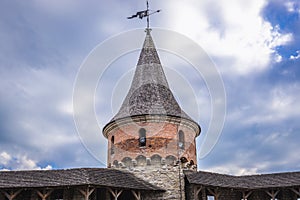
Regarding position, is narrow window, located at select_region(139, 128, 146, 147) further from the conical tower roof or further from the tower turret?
the conical tower roof

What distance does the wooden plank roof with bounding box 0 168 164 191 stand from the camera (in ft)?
61.6

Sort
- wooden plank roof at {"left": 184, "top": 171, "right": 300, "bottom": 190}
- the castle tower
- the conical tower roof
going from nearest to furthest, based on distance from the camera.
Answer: wooden plank roof at {"left": 184, "top": 171, "right": 300, "bottom": 190}
the castle tower
the conical tower roof

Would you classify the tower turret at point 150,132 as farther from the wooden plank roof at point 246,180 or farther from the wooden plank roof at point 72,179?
the wooden plank roof at point 72,179

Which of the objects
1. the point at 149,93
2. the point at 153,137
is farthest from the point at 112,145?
the point at 149,93

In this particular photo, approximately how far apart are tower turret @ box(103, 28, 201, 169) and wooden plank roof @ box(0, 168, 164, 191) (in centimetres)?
174

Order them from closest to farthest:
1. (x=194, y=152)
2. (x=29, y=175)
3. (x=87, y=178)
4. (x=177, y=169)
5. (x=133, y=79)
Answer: (x=87, y=178) → (x=29, y=175) → (x=177, y=169) → (x=194, y=152) → (x=133, y=79)

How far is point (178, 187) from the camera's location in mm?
21344

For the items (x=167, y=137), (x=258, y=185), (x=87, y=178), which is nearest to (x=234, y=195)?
(x=258, y=185)

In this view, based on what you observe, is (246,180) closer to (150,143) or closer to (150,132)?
(150,143)

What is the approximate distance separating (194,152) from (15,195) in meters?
11.2

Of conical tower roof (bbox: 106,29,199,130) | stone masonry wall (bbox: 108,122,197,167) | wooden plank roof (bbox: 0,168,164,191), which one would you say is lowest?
wooden plank roof (bbox: 0,168,164,191)

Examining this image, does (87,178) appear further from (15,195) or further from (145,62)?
(145,62)

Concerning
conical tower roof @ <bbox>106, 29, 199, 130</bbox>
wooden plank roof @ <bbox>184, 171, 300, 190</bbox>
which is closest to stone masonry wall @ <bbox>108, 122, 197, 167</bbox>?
conical tower roof @ <bbox>106, 29, 199, 130</bbox>

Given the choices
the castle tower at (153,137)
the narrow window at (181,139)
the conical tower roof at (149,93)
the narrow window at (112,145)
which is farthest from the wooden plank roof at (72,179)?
the conical tower roof at (149,93)
